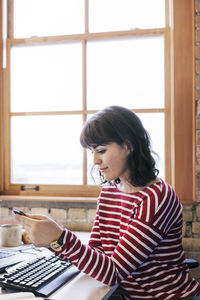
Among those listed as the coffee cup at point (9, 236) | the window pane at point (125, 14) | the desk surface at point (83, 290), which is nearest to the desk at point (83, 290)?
the desk surface at point (83, 290)

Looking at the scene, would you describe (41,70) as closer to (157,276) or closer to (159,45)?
(159,45)

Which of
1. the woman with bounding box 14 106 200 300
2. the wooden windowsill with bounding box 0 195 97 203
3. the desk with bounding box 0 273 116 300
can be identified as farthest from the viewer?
the wooden windowsill with bounding box 0 195 97 203

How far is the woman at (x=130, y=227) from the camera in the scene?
1169mm

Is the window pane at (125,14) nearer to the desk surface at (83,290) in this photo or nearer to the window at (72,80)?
the window at (72,80)

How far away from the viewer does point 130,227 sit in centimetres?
122

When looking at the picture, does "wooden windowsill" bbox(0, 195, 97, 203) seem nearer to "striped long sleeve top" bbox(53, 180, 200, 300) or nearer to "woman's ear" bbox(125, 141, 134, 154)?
"striped long sleeve top" bbox(53, 180, 200, 300)

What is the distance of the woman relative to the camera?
3.84 feet

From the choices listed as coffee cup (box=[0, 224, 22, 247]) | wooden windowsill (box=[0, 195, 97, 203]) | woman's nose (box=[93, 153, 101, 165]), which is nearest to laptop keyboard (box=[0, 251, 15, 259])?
coffee cup (box=[0, 224, 22, 247])

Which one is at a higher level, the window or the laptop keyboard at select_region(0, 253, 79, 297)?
the window

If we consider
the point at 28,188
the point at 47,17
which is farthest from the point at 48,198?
the point at 47,17

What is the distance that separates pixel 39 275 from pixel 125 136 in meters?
0.63

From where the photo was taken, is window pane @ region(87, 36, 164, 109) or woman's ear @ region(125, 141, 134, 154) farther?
window pane @ region(87, 36, 164, 109)

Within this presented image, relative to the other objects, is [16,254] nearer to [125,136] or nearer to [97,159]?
[97,159]

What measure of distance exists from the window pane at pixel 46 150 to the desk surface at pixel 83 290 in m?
1.10
